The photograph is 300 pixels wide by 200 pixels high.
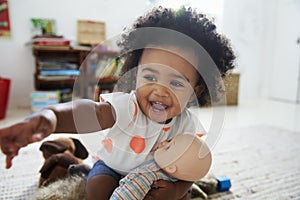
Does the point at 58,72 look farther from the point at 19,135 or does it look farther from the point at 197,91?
the point at 19,135

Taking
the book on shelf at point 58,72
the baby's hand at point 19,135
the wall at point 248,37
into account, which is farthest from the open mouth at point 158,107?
the wall at point 248,37

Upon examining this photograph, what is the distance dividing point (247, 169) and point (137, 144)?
468 millimetres

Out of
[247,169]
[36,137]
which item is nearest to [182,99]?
[36,137]

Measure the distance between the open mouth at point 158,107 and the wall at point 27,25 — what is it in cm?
131

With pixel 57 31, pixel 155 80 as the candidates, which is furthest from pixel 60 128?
pixel 57 31

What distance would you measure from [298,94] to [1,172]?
8.64ft

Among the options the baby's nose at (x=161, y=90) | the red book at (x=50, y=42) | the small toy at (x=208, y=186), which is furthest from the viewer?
the red book at (x=50, y=42)

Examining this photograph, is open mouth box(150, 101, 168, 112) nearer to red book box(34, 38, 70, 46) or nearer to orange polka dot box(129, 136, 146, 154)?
orange polka dot box(129, 136, 146, 154)

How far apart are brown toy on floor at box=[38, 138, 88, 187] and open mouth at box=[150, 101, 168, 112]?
31 centimetres

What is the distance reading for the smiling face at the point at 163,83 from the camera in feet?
1.56

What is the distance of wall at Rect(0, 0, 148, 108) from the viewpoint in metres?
1.75

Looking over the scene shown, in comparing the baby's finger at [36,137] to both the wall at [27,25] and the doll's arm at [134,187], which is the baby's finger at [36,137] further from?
the wall at [27,25]

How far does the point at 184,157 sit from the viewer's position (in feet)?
1.63

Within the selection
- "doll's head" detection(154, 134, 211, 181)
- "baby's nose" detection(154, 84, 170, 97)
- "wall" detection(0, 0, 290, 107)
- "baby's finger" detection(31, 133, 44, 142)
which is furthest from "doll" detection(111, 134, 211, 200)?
"wall" detection(0, 0, 290, 107)
